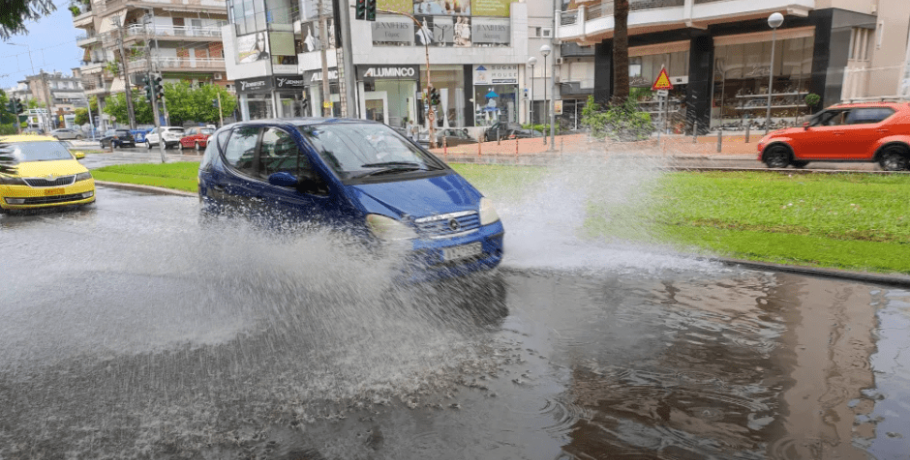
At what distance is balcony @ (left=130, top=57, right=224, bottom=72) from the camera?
194 ft

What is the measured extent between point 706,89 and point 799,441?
29.4 meters

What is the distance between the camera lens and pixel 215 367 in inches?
174

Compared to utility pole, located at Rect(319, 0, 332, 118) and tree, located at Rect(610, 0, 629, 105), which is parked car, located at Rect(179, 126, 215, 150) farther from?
tree, located at Rect(610, 0, 629, 105)

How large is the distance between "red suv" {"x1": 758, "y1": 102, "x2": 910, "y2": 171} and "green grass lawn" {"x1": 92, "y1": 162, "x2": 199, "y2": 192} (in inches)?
583

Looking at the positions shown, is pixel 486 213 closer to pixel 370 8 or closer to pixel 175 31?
pixel 370 8

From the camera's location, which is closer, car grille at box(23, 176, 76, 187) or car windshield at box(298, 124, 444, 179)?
car windshield at box(298, 124, 444, 179)

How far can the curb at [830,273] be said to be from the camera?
5973mm

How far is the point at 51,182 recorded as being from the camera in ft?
40.2

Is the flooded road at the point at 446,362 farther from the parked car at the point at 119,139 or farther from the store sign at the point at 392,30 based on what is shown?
the parked car at the point at 119,139

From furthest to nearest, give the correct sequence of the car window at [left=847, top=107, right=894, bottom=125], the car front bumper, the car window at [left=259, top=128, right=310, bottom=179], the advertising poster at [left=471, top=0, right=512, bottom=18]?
the advertising poster at [left=471, top=0, right=512, bottom=18] < the car window at [left=847, top=107, right=894, bottom=125] < the car front bumper < the car window at [left=259, top=128, right=310, bottom=179]

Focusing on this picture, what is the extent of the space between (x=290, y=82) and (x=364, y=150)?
44.3m

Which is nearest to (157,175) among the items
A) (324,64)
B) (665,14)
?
(324,64)

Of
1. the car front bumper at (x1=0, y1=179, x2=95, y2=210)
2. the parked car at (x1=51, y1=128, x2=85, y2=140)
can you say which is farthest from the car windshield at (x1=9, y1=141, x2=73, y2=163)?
the parked car at (x1=51, y1=128, x2=85, y2=140)

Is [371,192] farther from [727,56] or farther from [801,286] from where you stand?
[727,56]
